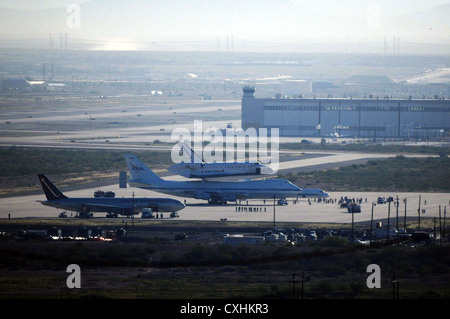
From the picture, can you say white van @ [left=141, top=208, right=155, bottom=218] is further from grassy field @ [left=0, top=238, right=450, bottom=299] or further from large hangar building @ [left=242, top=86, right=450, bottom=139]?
large hangar building @ [left=242, top=86, right=450, bottom=139]

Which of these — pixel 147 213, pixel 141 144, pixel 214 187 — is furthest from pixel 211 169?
pixel 141 144

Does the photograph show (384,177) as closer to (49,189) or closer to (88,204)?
(88,204)

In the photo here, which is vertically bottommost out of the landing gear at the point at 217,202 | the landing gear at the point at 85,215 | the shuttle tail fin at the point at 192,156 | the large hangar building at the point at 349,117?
the landing gear at the point at 85,215

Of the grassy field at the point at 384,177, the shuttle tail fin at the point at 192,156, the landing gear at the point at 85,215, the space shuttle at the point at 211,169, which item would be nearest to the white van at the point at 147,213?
the landing gear at the point at 85,215

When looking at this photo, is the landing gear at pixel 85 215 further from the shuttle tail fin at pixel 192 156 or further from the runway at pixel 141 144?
the shuttle tail fin at pixel 192 156

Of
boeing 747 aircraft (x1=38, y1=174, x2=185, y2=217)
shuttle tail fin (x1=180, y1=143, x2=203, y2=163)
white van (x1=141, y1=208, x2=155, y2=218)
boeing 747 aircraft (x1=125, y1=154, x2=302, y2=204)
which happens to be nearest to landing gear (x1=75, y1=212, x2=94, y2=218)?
boeing 747 aircraft (x1=38, y1=174, x2=185, y2=217)
